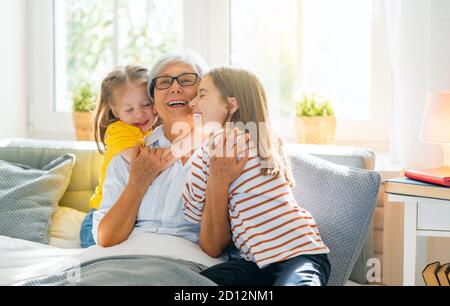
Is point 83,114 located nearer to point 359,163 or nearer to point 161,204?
point 161,204

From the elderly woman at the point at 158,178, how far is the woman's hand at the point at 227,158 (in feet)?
0.68

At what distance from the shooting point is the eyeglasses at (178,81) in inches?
79.7

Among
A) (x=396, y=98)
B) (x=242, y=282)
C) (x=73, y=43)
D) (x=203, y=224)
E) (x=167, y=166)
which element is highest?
(x=73, y=43)

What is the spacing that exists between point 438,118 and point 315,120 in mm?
639

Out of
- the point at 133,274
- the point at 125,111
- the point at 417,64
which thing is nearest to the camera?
the point at 133,274

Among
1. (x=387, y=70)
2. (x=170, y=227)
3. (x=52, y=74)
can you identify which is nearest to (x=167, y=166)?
(x=170, y=227)

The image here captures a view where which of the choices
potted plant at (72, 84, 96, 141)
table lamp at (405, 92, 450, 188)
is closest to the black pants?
table lamp at (405, 92, 450, 188)

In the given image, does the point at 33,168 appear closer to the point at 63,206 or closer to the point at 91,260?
the point at 63,206

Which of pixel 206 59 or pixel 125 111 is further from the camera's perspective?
pixel 206 59

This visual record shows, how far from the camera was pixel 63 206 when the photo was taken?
2.48 metres

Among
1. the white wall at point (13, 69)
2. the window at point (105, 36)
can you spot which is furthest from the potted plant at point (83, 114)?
the white wall at point (13, 69)

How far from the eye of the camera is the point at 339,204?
2031 mm

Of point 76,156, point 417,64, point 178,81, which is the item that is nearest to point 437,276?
point 417,64

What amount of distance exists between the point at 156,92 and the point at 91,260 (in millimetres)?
509
